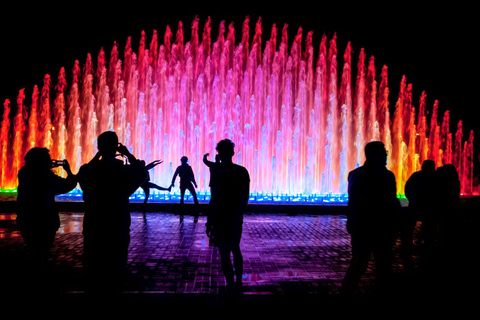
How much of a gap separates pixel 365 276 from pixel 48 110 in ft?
69.8

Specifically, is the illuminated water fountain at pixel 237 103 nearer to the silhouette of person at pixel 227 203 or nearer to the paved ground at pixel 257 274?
the paved ground at pixel 257 274

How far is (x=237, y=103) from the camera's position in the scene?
19.6m

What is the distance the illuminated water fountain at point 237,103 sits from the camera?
1941 centimetres

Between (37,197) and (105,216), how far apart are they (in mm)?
1516

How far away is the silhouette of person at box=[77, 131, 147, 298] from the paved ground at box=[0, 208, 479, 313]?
844 millimetres

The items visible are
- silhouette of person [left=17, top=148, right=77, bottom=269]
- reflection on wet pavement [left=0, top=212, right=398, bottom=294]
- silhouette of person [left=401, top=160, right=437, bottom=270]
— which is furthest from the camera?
silhouette of person [left=401, top=160, right=437, bottom=270]

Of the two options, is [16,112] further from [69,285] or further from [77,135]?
[69,285]

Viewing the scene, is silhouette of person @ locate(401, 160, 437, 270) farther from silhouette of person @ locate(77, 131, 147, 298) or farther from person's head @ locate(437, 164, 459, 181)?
silhouette of person @ locate(77, 131, 147, 298)

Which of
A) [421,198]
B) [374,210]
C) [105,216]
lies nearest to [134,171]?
[105,216]

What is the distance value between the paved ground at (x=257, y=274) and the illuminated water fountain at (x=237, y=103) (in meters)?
11.9

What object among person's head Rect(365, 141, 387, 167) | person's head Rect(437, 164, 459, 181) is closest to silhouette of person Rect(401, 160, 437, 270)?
person's head Rect(437, 164, 459, 181)

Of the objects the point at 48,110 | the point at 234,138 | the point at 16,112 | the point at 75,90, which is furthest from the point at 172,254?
the point at 16,112

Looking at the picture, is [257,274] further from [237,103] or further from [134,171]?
[237,103]

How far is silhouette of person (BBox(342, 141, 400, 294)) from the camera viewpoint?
3.46 m
